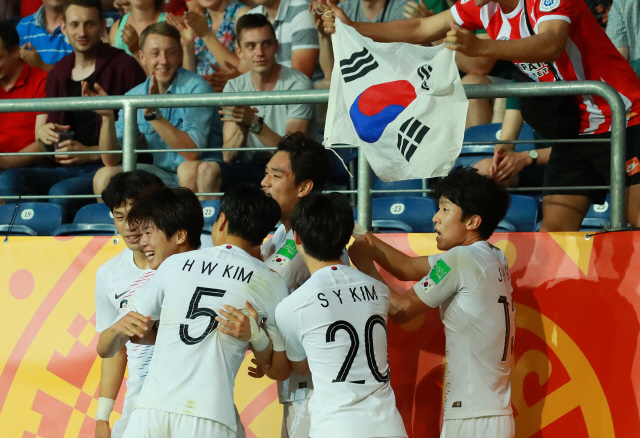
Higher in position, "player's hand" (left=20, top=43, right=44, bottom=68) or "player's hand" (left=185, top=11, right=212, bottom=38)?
"player's hand" (left=185, top=11, right=212, bottom=38)

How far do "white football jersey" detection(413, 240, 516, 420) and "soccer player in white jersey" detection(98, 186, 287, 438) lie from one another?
2.59ft

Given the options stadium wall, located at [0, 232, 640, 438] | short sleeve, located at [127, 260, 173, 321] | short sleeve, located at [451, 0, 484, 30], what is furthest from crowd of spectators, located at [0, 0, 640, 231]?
short sleeve, located at [127, 260, 173, 321]

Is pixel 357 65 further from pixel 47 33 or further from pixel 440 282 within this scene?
pixel 47 33

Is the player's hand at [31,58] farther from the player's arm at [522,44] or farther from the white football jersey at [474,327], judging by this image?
the white football jersey at [474,327]

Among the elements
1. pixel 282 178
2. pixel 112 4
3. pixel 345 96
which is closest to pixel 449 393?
pixel 282 178

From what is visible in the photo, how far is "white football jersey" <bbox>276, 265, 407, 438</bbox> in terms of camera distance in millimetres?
2932

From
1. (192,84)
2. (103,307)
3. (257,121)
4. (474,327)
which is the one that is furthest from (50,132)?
(474,327)

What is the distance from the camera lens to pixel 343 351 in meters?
2.98

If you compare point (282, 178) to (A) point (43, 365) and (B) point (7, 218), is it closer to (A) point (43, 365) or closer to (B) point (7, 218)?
(A) point (43, 365)

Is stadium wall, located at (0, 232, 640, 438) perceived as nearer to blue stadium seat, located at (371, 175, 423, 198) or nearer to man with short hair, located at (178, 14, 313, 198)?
man with short hair, located at (178, 14, 313, 198)

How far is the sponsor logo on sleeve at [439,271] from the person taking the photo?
3.45m

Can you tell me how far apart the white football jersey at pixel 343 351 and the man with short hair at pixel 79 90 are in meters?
3.17

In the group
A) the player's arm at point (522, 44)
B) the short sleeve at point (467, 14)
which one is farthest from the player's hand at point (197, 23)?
the player's arm at point (522, 44)

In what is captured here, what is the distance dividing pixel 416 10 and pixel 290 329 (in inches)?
146
